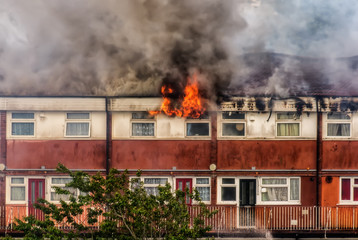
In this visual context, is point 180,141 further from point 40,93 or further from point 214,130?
point 40,93

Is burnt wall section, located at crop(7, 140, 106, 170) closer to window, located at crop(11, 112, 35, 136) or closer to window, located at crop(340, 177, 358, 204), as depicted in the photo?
window, located at crop(11, 112, 35, 136)

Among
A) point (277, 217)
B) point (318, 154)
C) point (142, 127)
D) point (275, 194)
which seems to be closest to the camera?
point (277, 217)

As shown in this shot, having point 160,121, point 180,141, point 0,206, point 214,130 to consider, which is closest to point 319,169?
point 214,130

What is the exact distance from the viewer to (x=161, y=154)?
1352 cm

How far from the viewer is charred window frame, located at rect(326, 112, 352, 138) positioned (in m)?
13.6

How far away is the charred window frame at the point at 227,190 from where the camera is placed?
13508 mm

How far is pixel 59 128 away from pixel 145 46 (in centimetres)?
425

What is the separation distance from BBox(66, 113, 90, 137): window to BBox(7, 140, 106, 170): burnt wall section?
306 millimetres

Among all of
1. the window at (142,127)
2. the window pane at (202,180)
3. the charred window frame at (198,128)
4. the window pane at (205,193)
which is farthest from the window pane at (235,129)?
the window at (142,127)

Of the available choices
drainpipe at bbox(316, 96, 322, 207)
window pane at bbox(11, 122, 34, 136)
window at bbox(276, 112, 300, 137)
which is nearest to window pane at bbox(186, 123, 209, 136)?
window at bbox(276, 112, 300, 137)

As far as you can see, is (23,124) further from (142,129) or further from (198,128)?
(198,128)

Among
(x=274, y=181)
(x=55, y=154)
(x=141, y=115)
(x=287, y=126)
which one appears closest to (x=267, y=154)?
(x=274, y=181)

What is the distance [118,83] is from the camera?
13.4 m

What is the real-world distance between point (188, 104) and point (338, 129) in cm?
545
